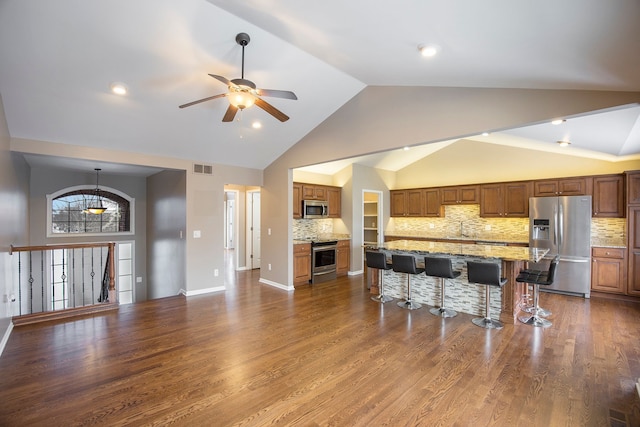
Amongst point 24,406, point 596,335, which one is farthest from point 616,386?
point 24,406

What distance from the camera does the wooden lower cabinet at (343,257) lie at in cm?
712

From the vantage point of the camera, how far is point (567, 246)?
536cm

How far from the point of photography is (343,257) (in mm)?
7234

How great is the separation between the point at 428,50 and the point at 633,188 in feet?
16.2

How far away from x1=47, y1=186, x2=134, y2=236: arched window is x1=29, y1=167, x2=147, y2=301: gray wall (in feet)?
0.38

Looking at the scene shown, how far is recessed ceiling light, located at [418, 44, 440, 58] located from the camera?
2.55m

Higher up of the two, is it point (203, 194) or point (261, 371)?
point (203, 194)

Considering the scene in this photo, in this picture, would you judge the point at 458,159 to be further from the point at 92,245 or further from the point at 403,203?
the point at 92,245

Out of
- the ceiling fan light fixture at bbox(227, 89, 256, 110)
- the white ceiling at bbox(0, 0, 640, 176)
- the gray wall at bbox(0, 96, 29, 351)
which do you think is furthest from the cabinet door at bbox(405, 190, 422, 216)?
the gray wall at bbox(0, 96, 29, 351)

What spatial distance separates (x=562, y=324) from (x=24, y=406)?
5823 mm

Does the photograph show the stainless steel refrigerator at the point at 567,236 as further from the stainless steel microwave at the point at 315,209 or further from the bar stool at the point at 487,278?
the stainless steel microwave at the point at 315,209

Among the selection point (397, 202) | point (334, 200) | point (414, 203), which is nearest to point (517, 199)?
point (414, 203)

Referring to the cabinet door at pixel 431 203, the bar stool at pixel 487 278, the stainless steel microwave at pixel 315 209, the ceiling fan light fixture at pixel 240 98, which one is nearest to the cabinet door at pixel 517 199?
the cabinet door at pixel 431 203

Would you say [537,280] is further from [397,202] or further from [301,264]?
[397,202]
